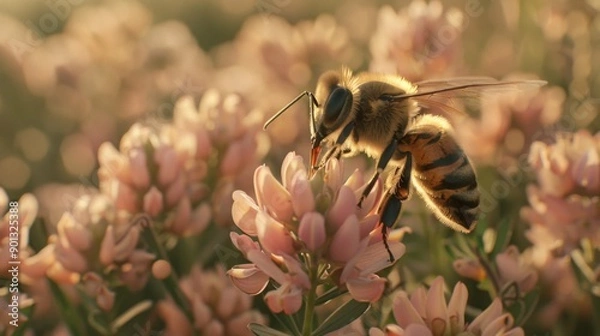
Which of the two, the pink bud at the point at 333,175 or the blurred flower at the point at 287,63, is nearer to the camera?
the pink bud at the point at 333,175

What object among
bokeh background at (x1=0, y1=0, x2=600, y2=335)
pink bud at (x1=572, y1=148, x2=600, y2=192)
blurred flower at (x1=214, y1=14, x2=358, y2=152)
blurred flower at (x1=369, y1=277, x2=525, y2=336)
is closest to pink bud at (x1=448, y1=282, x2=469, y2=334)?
blurred flower at (x1=369, y1=277, x2=525, y2=336)

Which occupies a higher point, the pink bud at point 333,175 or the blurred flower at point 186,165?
the pink bud at point 333,175

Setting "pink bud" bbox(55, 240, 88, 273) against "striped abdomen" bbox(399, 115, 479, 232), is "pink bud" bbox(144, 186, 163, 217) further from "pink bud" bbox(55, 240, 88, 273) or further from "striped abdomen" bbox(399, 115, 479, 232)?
"striped abdomen" bbox(399, 115, 479, 232)

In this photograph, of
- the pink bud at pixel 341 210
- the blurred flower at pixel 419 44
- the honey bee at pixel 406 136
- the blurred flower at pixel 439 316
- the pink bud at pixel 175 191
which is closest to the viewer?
the blurred flower at pixel 439 316

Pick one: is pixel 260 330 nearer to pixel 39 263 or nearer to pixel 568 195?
pixel 39 263

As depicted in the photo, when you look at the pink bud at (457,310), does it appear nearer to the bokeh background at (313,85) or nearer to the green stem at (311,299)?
the green stem at (311,299)

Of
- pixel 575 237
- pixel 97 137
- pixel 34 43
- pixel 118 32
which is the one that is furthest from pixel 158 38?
pixel 575 237

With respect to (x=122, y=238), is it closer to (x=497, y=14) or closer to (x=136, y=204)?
(x=136, y=204)

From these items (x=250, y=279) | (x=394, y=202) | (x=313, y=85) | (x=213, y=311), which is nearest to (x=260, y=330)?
(x=250, y=279)

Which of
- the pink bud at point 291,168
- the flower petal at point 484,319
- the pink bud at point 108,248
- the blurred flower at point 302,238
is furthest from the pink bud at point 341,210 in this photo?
the pink bud at point 108,248
